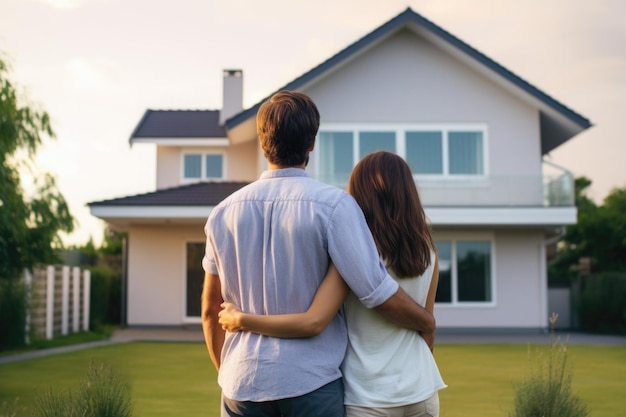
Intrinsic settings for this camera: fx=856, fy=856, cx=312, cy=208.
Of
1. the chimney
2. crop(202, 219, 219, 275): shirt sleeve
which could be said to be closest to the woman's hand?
crop(202, 219, 219, 275): shirt sleeve

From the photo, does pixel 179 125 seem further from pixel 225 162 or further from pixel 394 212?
pixel 394 212

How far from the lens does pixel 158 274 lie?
70.4 feet

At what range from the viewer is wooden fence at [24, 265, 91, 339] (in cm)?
1537

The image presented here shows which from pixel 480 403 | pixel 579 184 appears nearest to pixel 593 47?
pixel 480 403

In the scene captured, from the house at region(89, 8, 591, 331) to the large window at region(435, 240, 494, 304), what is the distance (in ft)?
0.08

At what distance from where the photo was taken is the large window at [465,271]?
20.8m

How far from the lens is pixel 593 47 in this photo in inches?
818

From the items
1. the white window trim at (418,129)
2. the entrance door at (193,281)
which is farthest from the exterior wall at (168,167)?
the white window trim at (418,129)

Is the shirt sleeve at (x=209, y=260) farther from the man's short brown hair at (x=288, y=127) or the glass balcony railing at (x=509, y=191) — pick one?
the glass balcony railing at (x=509, y=191)

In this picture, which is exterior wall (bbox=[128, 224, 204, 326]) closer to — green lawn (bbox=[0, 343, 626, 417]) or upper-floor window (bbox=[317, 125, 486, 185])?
upper-floor window (bbox=[317, 125, 486, 185])

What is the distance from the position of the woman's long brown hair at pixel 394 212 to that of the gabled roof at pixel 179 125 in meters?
19.9

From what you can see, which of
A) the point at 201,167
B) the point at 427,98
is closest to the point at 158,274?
the point at 201,167

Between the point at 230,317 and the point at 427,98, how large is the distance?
726 inches

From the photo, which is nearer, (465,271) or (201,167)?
(465,271)
